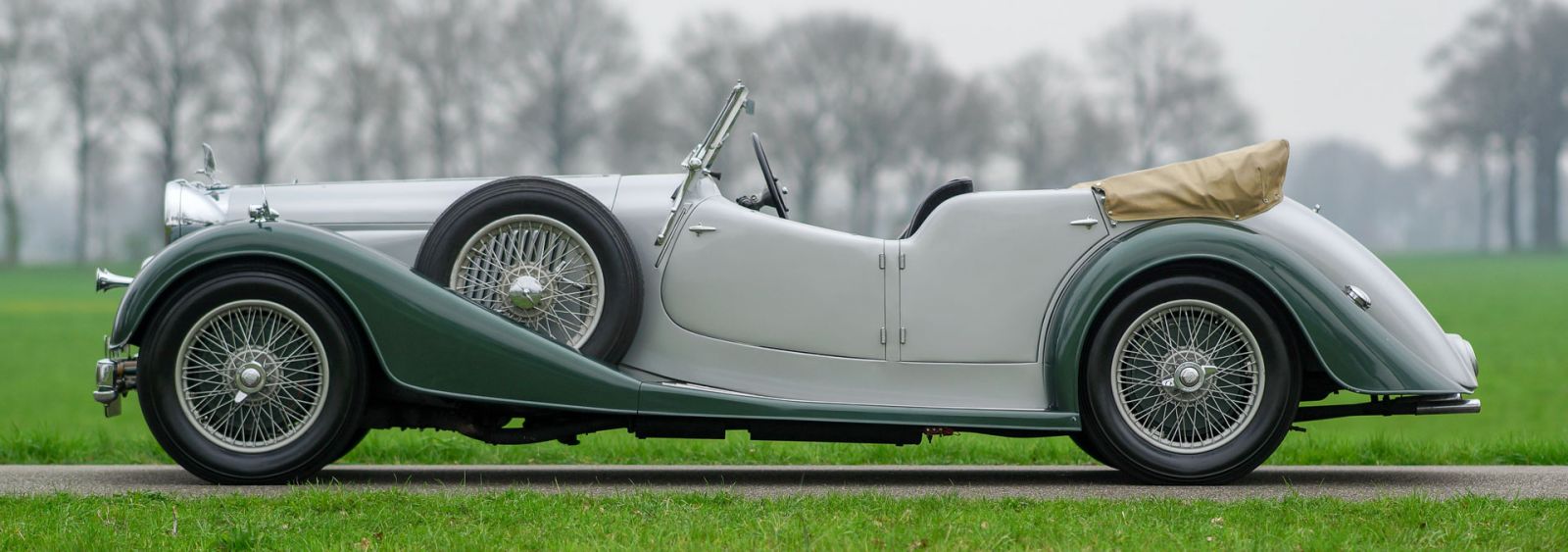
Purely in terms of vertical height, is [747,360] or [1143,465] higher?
[747,360]

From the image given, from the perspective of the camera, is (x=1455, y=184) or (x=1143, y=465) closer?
(x=1143, y=465)

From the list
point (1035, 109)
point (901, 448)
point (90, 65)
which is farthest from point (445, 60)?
point (901, 448)

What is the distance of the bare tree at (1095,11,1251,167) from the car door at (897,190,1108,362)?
1978 inches

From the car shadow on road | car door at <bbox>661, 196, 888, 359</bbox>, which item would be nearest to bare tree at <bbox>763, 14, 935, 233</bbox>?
the car shadow on road

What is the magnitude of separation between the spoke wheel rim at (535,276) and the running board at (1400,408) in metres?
2.97

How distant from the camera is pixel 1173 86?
54.3 meters

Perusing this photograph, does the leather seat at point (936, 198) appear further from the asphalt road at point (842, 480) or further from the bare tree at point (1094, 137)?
the bare tree at point (1094, 137)

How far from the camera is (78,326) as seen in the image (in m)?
27.3

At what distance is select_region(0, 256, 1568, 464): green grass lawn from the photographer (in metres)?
7.33

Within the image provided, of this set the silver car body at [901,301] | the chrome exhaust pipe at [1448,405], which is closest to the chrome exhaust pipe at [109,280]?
the silver car body at [901,301]

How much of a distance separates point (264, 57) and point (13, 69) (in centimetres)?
927

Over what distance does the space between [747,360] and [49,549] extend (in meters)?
2.71

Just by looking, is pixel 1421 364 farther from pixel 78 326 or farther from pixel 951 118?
pixel 951 118

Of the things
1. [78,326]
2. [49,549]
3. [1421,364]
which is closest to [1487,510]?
[1421,364]
